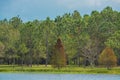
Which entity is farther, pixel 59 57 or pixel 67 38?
pixel 67 38

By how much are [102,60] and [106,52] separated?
2.67 m

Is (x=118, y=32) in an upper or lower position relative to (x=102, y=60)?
A: upper

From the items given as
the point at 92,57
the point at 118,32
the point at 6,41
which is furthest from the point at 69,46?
the point at 6,41

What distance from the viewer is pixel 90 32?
425ft

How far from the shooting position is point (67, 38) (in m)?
124

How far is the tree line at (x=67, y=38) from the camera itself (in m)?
123

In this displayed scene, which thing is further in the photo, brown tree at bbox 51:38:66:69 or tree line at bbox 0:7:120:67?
tree line at bbox 0:7:120:67

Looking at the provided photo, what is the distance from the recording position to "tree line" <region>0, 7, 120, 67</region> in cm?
12275

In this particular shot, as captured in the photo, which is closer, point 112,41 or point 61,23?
point 112,41

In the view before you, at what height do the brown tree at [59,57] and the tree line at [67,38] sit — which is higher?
the tree line at [67,38]

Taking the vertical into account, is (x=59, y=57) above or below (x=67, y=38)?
below

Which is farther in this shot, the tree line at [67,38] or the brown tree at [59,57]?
the tree line at [67,38]

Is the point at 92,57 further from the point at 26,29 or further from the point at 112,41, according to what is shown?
the point at 26,29

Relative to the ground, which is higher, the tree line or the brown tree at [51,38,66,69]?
the tree line
